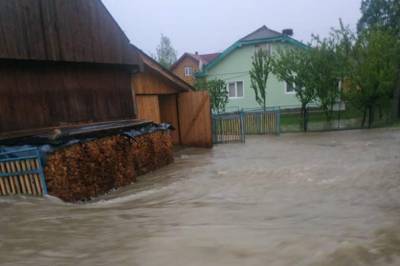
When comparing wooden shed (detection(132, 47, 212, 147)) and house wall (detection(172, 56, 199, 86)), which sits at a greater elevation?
house wall (detection(172, 56, 199, 86))

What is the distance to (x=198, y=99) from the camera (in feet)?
51.9

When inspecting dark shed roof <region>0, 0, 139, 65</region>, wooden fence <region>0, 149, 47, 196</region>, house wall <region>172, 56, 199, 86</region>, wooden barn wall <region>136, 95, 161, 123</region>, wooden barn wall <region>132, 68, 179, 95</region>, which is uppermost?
house wall <region>172, 56, 199, 86</region>

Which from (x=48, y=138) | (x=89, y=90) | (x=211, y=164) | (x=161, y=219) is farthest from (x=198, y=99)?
(x=161, y=219)

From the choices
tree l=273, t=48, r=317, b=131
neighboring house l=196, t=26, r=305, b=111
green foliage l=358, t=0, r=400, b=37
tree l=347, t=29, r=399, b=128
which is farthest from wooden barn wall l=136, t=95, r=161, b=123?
green foliage l=358, t=0, r=400, b=37

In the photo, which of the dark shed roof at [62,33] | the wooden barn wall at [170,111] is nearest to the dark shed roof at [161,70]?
the wooden barn wall at [170,111]

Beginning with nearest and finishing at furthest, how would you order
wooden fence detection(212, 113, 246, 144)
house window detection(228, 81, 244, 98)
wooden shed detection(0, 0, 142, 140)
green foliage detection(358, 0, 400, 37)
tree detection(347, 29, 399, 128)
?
wooden shed detection(0, 0, 142, 140) < wooden fence detection(212, 113, 246, 144) < tree detection(347, 29, 399, 128) < house window detection(228, 81, 244, 98) < green foliage detection(358, 0, 400, 37)

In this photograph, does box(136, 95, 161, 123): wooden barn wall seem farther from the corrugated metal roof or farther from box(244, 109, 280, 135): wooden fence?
the corrugated metal roof

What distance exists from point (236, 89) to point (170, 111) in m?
14.2

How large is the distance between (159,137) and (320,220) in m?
7.20

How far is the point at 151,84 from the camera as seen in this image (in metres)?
14.3

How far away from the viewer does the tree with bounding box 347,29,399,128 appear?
19.1m

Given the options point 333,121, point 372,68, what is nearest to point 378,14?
point 333,121

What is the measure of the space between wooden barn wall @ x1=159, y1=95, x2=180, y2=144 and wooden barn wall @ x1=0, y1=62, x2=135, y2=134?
4037mm

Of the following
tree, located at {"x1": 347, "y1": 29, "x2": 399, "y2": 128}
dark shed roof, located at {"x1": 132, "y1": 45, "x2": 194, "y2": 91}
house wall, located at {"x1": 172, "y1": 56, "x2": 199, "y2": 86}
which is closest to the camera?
dark shed roof, located at {"x1": 132, "y1": 45, "x2": 194, "y2": 91}
